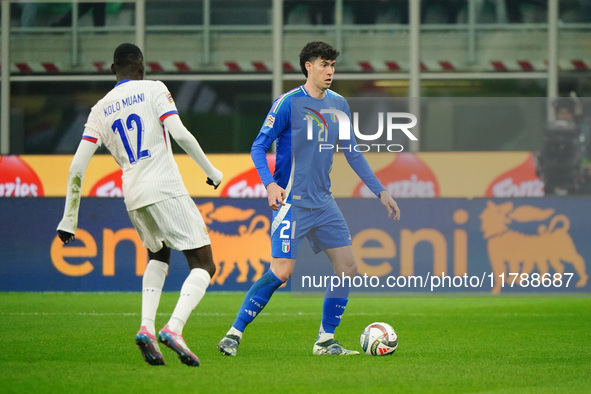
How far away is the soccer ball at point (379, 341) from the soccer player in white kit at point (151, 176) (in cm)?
128

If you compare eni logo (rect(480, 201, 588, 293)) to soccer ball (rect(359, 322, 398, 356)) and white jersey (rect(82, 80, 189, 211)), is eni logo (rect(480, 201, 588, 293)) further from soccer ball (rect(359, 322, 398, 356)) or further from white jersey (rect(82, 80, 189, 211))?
white jersey (rect(82, 80, 189, 211))

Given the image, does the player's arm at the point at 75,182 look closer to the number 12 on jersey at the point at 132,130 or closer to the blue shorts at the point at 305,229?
the number 12 on jersey at the point at 132,130

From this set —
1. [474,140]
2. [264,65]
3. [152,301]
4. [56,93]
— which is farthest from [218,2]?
[152,301]

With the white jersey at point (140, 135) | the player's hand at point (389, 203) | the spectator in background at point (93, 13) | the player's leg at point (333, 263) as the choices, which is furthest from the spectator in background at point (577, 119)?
the white jersey at point (140, 135)

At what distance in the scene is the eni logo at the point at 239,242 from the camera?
12734mm

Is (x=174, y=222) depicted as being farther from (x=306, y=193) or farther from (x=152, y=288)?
(x=306, y=193)

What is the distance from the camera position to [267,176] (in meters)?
6.75

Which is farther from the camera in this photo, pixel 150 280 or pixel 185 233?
pixel 150 280

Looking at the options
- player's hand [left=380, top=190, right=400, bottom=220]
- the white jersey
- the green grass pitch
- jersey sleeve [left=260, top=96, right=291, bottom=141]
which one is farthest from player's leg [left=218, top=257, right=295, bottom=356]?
the white jersey

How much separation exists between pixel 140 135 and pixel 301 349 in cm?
207

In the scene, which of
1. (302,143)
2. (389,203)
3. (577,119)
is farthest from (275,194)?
(577,119)

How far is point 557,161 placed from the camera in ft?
45.1

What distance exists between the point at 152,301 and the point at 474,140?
9.18 metres

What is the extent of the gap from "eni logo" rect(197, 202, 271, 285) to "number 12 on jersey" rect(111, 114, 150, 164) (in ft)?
21.4
